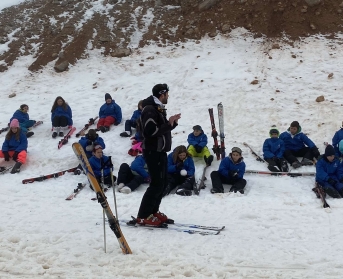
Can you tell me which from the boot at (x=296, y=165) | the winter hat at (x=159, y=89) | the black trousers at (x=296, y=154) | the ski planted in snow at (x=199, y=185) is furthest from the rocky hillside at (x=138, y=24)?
the winter hat at (x=159, y=89)

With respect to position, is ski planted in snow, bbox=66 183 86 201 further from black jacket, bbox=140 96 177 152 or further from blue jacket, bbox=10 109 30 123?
blue jacket, bbox=10 109 30 123

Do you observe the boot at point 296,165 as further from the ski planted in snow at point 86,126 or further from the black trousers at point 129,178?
the ski planted in snow at point 86,126

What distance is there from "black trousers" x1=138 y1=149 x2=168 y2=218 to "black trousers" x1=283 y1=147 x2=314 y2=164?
5.06m

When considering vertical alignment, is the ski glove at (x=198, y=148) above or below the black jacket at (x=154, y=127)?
below

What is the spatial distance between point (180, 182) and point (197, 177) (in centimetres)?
79

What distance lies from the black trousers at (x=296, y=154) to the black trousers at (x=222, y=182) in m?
1.93

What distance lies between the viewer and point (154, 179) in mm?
5641

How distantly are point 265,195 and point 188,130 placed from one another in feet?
14.6

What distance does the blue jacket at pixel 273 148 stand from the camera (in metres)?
9.80

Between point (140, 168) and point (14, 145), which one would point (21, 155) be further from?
point (140, 168)

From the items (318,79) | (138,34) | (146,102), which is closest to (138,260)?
(146,102)

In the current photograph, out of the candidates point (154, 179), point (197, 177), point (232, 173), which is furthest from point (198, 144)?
point (154, 179)

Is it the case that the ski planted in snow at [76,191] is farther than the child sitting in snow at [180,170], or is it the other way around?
the child sitting in snow at [180,170]

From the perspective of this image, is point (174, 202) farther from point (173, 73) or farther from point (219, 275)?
point (173, 73)
